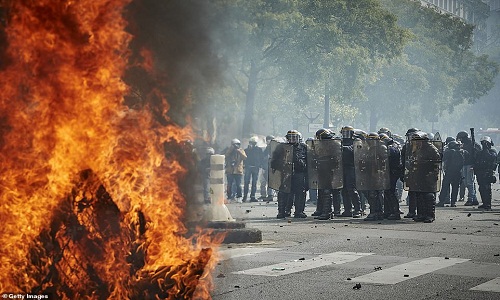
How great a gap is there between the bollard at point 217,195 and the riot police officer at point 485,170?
32.4 feet

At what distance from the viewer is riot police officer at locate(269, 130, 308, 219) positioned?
65.1ft

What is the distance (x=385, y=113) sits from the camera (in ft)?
224

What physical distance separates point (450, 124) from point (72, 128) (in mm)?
102304

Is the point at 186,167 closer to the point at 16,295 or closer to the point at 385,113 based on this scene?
the point at 16,295

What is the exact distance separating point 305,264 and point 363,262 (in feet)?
2.54

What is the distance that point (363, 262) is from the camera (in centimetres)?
1190

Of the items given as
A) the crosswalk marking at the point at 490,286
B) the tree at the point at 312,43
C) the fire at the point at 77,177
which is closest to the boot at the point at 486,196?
the crosswalk marking at the point at 490,286

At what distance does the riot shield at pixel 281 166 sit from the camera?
1994 cm

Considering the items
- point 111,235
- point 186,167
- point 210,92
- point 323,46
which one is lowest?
point 111,235

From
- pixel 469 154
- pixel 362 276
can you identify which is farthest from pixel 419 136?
pixel 362 276

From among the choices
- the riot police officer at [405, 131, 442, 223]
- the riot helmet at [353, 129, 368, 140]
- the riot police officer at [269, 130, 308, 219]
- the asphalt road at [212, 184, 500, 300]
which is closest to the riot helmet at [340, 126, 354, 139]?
the riot helmet at [353, 129, 368, 140]

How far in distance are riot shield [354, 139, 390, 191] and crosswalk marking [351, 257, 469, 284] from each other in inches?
266

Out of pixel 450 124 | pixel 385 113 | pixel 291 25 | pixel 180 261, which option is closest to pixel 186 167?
pixel 180 261

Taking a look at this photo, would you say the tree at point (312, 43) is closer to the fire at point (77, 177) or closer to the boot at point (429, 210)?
the boot at point (429, 210)
